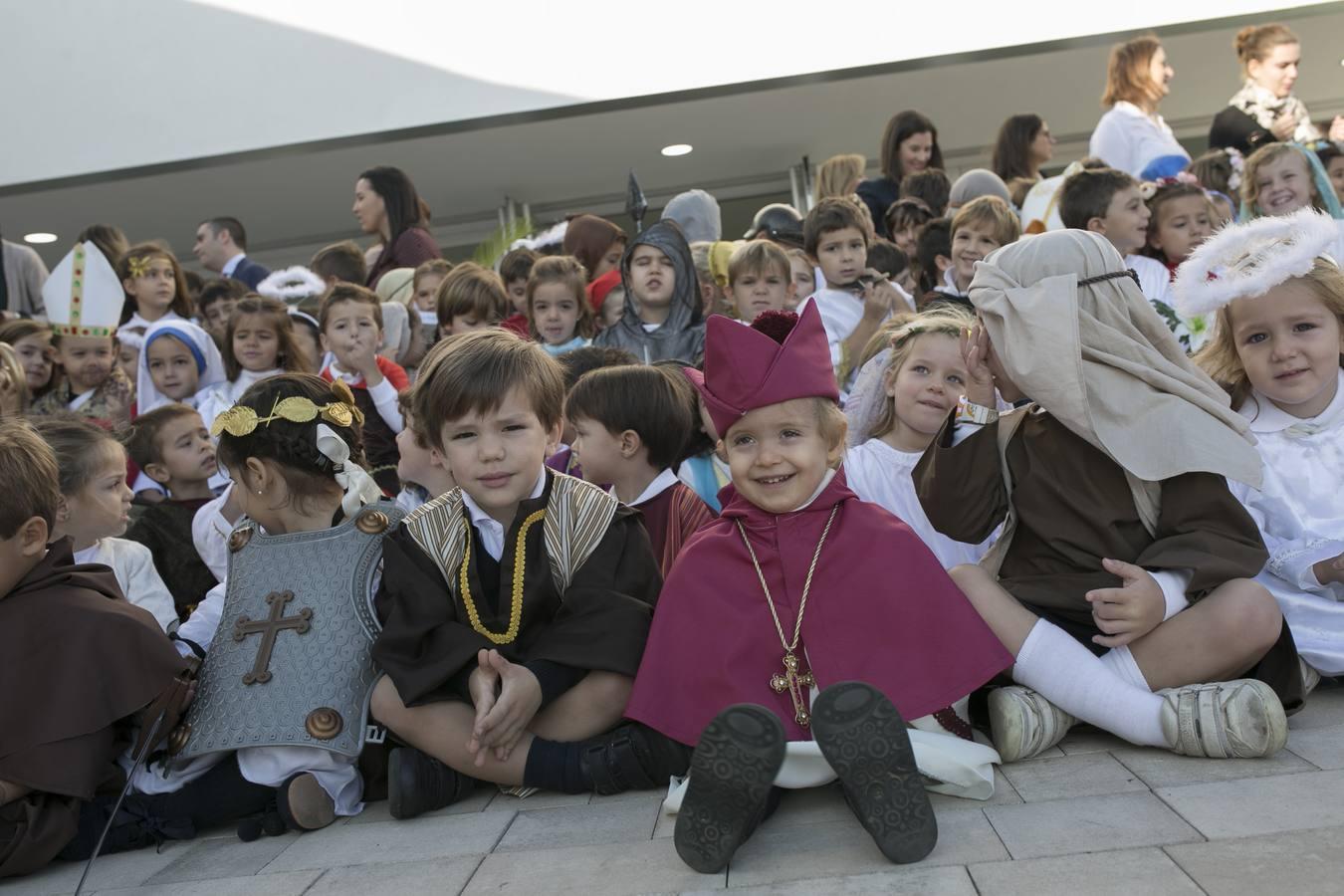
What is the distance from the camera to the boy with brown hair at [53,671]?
2824 millimetres

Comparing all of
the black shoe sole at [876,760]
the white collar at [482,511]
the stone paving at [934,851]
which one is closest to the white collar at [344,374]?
the white collar at [482,511]

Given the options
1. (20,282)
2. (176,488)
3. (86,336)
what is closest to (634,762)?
(176,488)

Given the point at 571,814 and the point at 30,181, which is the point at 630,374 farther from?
the point at 30,181

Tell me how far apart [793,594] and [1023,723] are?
577 millimetres

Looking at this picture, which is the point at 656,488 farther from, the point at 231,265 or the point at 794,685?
the point at 231,265

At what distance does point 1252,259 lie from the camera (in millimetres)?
3156

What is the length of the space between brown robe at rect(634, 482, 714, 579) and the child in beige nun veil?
2.62 feet

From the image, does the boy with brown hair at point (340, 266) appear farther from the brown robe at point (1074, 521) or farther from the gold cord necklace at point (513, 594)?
the brown robe at point (1074, 521)

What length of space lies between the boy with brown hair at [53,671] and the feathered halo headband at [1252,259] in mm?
2745

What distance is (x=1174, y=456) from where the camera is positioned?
9.20 ft

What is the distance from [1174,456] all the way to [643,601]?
1311mm

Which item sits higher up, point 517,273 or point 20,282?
point 20,282

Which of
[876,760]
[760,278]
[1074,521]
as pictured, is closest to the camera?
[876,760]

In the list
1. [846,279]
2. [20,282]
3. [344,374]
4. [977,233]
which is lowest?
[344,374]
